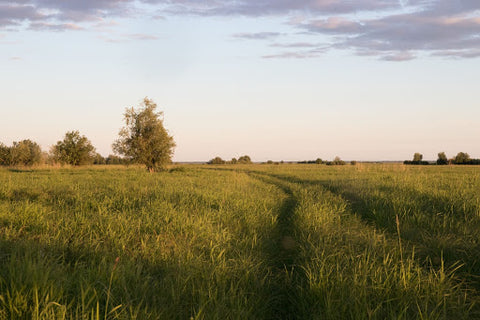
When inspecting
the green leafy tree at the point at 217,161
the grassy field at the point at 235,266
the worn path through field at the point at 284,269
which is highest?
the green leafy tree at the point at 217,161

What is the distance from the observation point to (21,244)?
200 inches

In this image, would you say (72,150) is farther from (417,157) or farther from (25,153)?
(417,157)

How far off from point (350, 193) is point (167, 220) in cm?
896

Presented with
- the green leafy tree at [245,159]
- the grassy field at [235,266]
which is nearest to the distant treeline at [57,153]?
the green leafy tree at [245,159]

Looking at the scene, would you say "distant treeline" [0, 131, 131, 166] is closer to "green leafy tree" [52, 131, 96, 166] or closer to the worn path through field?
"green leafy tree" [52, 131, 96, 166]

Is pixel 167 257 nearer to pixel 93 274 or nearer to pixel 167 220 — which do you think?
pixel 93 274

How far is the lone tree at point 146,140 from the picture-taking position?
38406mm

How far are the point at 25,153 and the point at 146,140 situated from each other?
41.1 meters

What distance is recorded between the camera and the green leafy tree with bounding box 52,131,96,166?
192 ft

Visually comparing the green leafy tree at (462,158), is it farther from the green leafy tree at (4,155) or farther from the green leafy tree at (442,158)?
the green leafy tree at (4,155)

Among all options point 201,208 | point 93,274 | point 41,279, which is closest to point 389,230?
point 201,208

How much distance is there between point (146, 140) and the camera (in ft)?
126

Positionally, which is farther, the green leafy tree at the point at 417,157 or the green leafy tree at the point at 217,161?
the green leafy tree at the point at 217,161

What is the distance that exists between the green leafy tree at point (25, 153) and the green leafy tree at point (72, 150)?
21.9 feet
